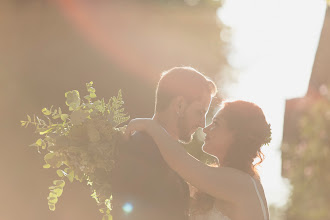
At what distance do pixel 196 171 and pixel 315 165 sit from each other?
13.3 metres

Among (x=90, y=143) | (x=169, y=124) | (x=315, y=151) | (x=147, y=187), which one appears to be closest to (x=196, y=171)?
(x=169, y=124)

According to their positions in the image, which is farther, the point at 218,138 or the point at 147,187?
the point at 218,138

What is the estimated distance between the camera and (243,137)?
19.7 ft

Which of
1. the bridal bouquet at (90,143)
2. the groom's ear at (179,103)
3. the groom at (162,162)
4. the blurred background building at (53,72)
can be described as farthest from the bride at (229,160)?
the blurred background building at (53,72)

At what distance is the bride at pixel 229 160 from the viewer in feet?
17.2

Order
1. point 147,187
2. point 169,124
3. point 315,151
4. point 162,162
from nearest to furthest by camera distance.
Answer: point 147,187 → point 162,162 → point 169,124 → point 315,151

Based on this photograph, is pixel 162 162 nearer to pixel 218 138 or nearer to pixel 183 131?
pixel 183 131

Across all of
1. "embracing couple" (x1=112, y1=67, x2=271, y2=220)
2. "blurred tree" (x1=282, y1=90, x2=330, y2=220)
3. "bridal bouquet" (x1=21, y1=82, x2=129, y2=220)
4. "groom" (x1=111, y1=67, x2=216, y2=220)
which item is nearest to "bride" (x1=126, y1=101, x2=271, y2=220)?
"embracing couple" (x1=112, y1=67, x2=271, y2=220)

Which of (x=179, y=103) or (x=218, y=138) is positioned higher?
A: (x=179, y=103)

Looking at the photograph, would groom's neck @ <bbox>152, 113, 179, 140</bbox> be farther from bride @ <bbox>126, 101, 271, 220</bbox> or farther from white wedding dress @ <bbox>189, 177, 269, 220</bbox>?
white wedding dress @ <bbox>189, 177, 269, 220</bbox>

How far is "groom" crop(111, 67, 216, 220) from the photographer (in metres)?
4.93

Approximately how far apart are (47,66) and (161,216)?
27.0 feet

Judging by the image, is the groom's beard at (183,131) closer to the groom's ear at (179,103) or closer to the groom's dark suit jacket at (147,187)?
the groom's ear at (179,103)

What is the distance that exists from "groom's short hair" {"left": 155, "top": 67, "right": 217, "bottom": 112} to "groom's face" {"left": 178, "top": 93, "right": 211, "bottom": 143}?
51mm
